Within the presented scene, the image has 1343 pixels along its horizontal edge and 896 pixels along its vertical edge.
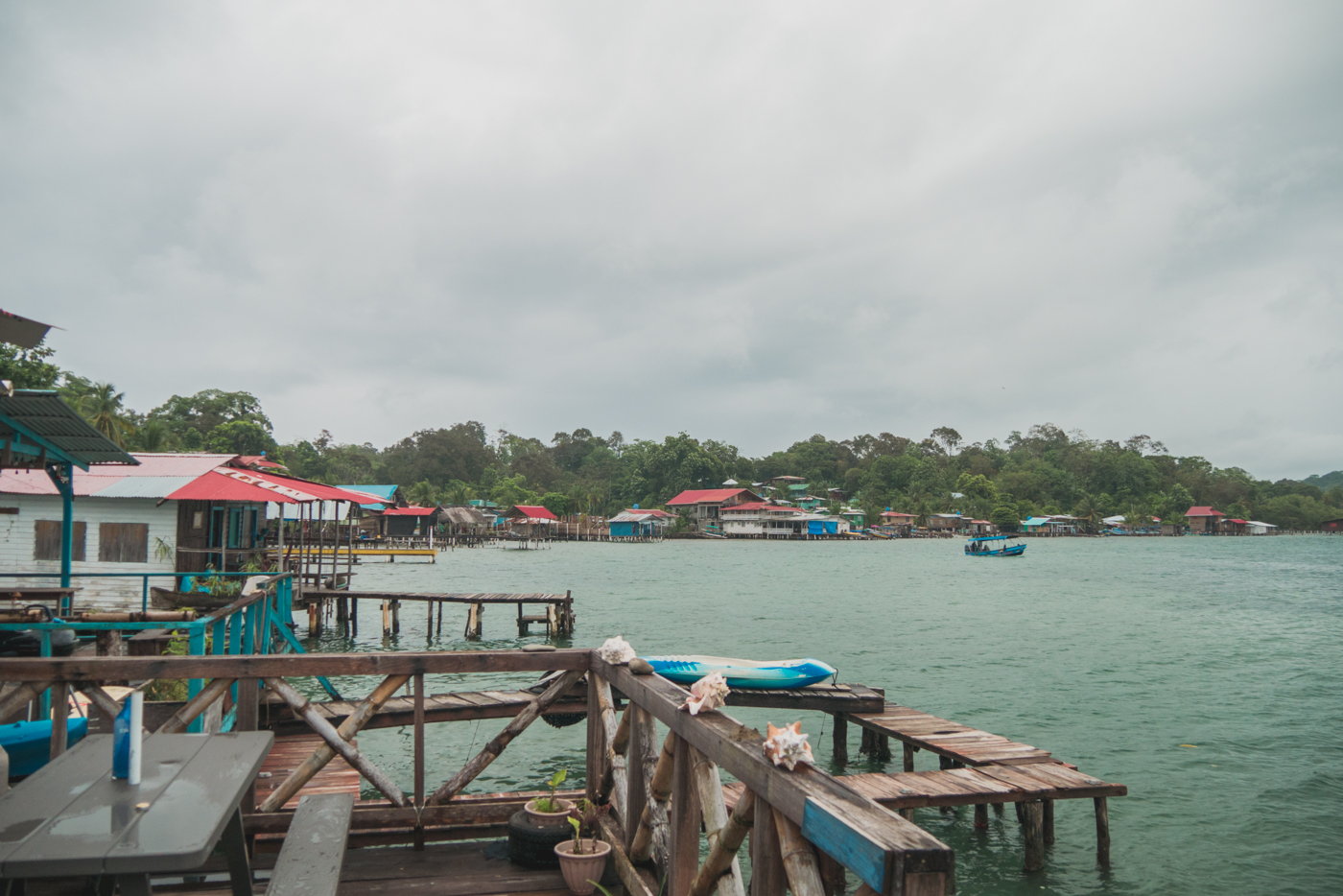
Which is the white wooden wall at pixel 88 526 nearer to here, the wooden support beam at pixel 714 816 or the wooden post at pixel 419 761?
the wooden post at pixel 419 761

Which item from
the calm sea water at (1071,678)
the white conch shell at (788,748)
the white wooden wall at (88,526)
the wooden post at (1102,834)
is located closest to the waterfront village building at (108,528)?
the white wooden wall at (88,526)

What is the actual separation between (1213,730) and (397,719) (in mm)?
15492

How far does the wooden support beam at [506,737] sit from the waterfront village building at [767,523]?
98.5m

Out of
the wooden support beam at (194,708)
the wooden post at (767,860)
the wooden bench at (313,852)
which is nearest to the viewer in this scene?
the wooden post at (767,860)

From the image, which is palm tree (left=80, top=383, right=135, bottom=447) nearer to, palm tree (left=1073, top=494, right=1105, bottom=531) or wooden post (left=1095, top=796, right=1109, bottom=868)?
wooden post (left=1095, top=796, right=1109, bottom=868)

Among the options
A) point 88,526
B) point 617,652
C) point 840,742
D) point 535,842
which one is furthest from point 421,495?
point 617,652

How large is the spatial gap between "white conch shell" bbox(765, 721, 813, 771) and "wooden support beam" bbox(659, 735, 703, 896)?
0.92 metres

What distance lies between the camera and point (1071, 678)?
2006 centimetres

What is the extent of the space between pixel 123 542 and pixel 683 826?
21.5 meters

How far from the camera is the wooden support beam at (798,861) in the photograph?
2.26 metres

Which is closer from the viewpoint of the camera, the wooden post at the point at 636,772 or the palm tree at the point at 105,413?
the wooden post at the point at 636,772

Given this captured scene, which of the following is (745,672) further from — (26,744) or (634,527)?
(634,527)

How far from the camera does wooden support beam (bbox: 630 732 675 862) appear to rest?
12.2 ft

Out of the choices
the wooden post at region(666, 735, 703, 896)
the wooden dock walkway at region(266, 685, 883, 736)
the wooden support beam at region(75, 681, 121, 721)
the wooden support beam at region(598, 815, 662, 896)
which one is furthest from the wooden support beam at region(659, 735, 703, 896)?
the wooden dock walkway at region(266, 685, 883, 736)
